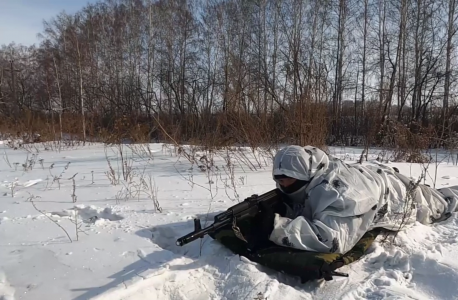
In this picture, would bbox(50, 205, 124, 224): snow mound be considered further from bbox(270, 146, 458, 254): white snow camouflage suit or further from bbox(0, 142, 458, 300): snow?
bbox(270, 146, 458, 254): white snow camouflage suit

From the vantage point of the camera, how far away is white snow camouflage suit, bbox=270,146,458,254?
6.86ft

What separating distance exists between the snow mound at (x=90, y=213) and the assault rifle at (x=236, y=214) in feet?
3.26

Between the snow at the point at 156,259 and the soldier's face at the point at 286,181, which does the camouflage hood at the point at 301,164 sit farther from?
the snow at the point at 156,259

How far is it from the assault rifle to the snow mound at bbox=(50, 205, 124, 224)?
995 mm

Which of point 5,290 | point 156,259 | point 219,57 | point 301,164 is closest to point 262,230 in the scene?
point 301,164

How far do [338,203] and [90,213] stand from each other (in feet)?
6.57

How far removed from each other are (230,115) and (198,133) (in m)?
1.19

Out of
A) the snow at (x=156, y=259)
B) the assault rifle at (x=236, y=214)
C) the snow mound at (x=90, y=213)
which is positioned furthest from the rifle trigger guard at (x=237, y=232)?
the snow mound at (x=90, y=213)

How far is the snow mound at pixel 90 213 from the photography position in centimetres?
286

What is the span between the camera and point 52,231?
2.51 meters

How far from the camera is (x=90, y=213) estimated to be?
3002 mm

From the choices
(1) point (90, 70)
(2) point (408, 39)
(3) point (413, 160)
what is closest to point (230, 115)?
(3) point (413, 160)

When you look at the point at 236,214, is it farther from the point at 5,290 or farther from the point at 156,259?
the point at 5,290

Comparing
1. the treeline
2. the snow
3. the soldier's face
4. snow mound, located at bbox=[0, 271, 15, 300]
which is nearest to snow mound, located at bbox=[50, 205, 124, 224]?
the snow
